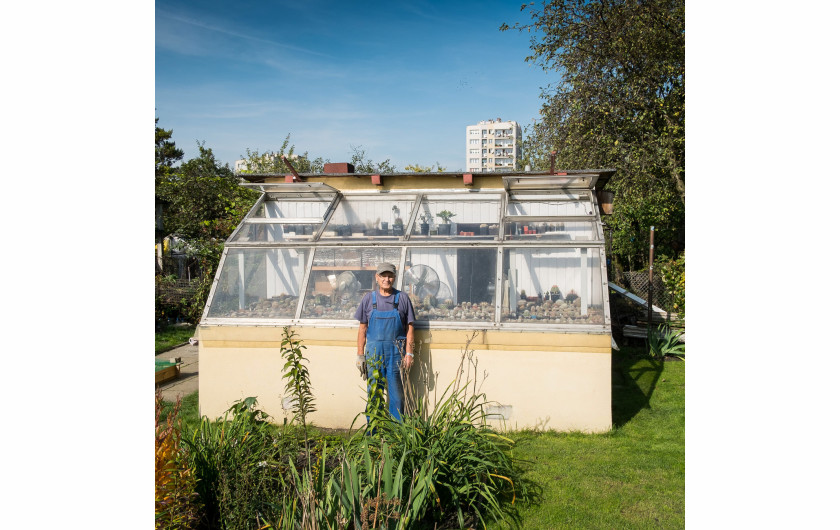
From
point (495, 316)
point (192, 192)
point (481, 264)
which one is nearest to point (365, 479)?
point (495, 316)

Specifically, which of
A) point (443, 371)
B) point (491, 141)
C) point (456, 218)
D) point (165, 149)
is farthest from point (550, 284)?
point (491, 141)

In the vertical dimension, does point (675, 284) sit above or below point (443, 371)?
above

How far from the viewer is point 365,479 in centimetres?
390

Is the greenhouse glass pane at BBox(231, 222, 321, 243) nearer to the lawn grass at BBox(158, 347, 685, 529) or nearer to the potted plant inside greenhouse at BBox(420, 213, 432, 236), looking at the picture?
the potted plant inside greenhouse at BBox(420, 213, 432, 236)

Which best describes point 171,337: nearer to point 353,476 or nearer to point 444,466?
point 444,466

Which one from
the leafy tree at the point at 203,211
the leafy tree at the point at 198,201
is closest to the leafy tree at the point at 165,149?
the leafy tree at the point at 203,211

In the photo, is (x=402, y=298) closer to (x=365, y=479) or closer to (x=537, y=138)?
(x=365, y=479)

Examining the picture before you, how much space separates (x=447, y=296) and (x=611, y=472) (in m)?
2.48

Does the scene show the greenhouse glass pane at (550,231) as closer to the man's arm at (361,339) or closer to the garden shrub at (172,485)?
the man's arm at (361,339)

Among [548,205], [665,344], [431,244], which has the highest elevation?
[548,205]

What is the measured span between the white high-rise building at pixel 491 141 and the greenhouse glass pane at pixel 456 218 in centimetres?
10544

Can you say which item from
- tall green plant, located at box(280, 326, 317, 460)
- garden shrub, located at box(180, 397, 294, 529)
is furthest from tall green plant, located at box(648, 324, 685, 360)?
garden shrub, located at box(180, 397, 294, 529)

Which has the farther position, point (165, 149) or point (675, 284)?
point (165, 149)

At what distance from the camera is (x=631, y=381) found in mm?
8328
